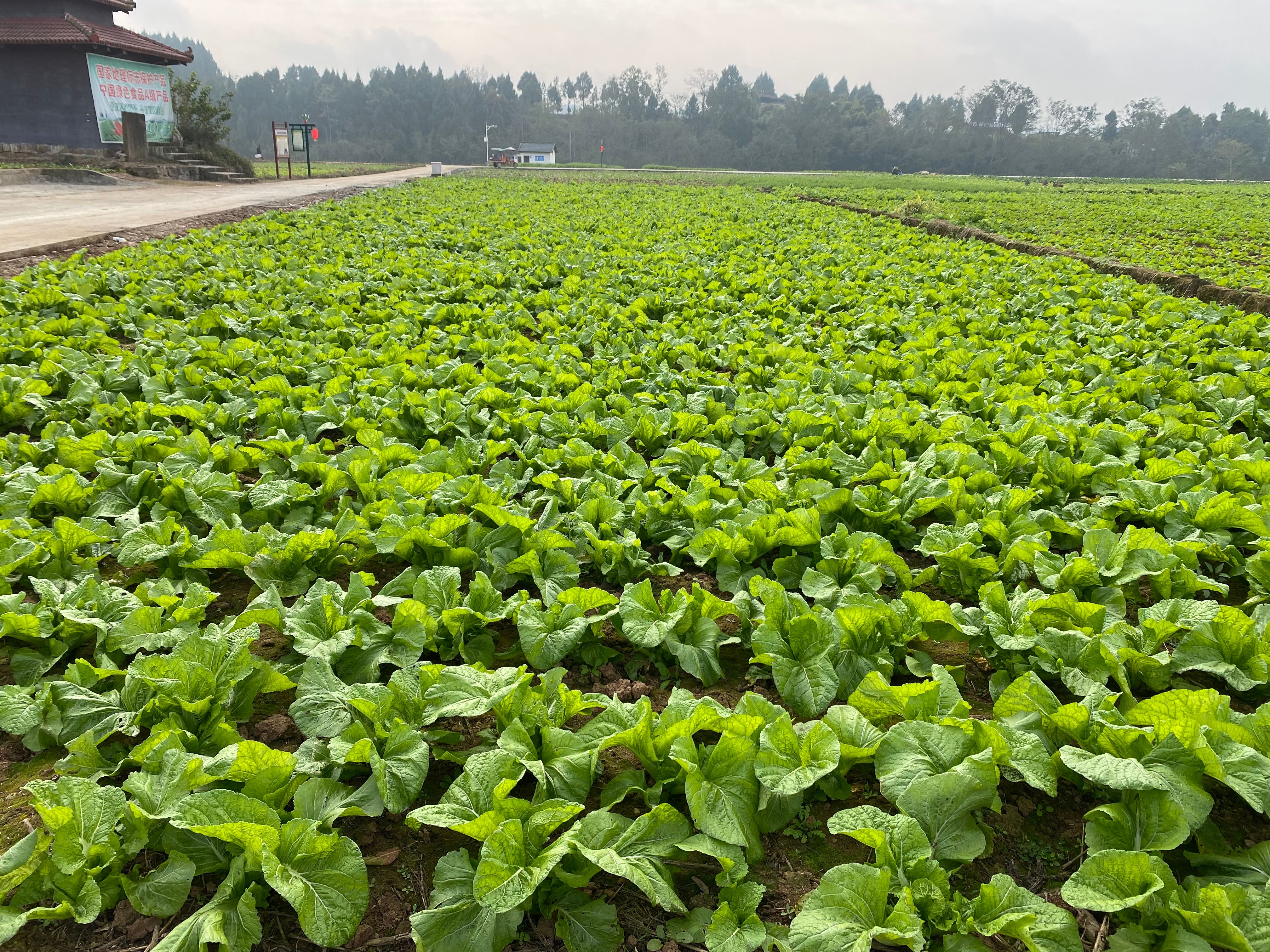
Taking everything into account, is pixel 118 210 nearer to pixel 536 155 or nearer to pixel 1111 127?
pixel 536 155

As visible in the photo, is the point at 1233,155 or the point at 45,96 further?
the point at 1233,155

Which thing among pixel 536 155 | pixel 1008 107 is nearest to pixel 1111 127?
pixel 1008 107

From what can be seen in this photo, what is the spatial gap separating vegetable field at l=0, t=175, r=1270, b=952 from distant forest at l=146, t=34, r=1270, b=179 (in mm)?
105670

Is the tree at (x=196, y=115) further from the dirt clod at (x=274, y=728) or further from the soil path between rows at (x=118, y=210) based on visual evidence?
the dirt clod at (x=274, y=728)

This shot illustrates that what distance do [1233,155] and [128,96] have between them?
134 metres

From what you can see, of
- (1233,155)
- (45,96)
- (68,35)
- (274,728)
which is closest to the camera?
(274,728)

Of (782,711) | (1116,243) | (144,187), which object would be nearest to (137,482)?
(782,711)

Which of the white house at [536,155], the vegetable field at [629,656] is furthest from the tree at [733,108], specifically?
the vegetable field at [629,656]

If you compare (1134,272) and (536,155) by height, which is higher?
(536,155)

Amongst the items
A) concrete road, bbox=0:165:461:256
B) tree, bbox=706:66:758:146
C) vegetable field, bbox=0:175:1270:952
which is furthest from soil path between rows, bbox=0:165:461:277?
tree, bbox=706:66:758:146

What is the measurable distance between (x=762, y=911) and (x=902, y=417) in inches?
138

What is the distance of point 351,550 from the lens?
337 cm

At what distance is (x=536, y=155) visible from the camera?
97812 mm

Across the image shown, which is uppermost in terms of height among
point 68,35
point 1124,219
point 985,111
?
point 985,111
